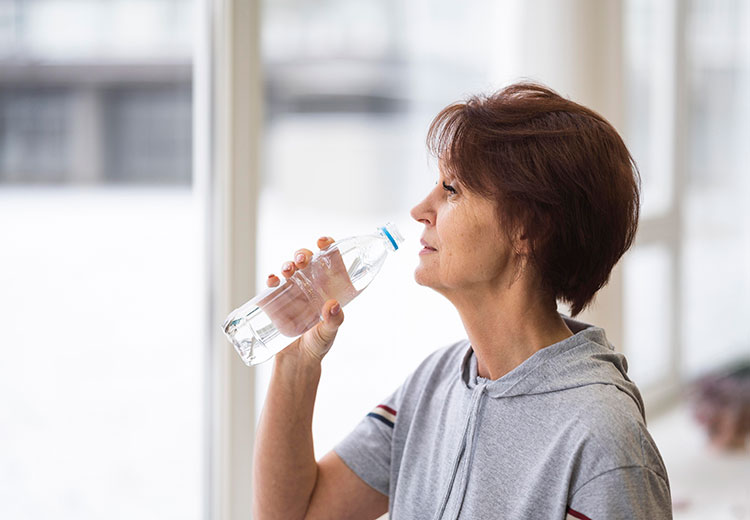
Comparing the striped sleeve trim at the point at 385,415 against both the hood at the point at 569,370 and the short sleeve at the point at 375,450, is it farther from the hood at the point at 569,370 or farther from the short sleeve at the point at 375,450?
the hood at the point at 569,370

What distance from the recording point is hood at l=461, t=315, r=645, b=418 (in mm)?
1181

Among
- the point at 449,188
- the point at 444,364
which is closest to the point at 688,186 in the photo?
the point at 444,364

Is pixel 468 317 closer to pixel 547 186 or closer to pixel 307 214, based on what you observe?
pixel 547 186

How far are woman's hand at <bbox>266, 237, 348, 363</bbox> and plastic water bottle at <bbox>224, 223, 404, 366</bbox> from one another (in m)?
0.01

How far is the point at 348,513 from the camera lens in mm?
1427

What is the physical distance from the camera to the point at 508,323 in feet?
4.16

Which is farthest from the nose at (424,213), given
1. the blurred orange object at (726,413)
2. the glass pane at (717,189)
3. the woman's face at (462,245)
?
the glass pane at (717,189)

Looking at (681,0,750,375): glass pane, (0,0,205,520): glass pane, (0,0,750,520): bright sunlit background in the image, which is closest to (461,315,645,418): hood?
(0,0,750,520): bright sunlit background

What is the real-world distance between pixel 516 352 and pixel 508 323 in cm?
4

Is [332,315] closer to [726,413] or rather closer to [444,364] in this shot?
[444,364]

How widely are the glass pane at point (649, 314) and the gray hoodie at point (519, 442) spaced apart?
2089mm

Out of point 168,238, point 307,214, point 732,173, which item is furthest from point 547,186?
point 732,173

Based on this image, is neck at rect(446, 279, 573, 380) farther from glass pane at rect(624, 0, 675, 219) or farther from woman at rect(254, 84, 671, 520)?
glass pane at rect(624, 0, 675, 219)

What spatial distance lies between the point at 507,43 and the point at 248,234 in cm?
108
